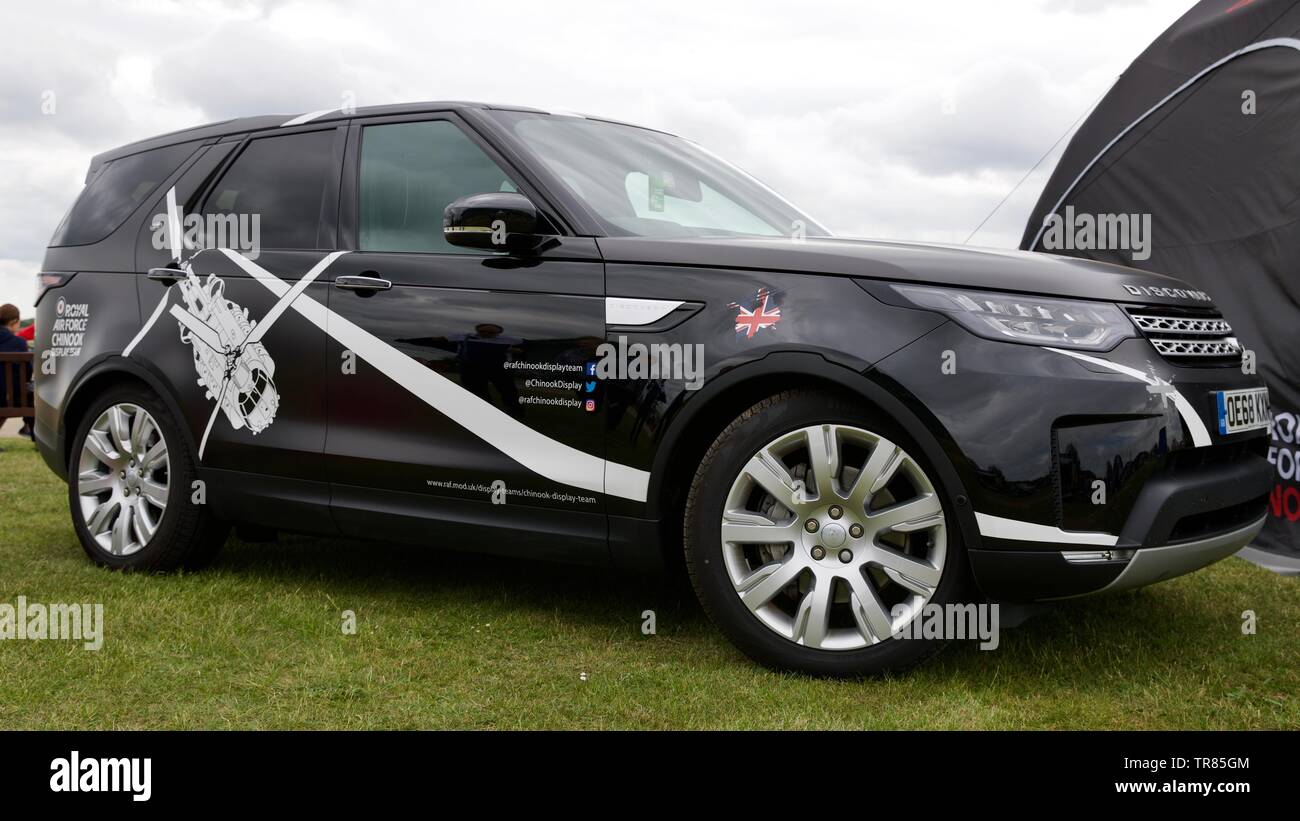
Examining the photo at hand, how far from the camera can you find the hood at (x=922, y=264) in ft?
11.0

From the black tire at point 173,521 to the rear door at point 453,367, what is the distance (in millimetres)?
874

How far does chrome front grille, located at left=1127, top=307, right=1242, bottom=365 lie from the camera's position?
134 inches

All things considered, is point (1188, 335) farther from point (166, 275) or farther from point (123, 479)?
point (123, 479)

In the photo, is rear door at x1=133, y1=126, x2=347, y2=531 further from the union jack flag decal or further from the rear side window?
the union jack flag decal

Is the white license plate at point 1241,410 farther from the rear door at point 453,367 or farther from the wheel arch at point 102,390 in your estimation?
the wheel arch at point 102,390

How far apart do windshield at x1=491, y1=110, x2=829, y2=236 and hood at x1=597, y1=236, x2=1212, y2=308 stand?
237 mm

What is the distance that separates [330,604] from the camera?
458 cm

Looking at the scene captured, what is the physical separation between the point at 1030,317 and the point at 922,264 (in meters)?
0.34

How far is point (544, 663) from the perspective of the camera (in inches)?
151
